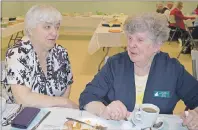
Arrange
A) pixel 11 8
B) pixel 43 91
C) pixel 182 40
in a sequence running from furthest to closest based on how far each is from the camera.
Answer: pixel 11 8 < pixel 182 40 < pixel 43 91

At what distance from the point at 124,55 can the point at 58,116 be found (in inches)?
21.4

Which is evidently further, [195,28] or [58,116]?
[195,28]

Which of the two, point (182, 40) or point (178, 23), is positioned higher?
point (178, 23)

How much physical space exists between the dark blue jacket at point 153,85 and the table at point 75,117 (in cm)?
15

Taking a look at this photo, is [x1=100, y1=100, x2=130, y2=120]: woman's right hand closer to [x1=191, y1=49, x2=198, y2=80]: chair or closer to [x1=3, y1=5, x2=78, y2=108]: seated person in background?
[x1=3, y1=5, x2=78, y2=108]: seated person in background

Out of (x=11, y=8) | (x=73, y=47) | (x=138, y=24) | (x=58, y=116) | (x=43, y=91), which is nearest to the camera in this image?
(x=58, y=116)

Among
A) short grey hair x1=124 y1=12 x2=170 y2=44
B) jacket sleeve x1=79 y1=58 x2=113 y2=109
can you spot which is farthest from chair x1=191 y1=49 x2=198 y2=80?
jacket sleeve x1=79 y1=58 x2=113 y2=109

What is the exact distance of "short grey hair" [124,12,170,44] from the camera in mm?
1368

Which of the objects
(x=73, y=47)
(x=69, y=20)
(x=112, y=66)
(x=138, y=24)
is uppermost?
(x=138, y=24)

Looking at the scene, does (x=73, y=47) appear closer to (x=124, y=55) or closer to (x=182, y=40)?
(x=182, y=40)

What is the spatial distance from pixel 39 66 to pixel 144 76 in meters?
0.66

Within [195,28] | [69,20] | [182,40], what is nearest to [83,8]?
[69,20]

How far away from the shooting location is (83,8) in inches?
344

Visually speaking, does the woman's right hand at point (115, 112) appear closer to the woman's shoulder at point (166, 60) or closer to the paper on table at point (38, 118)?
the paper on table at point (38, 118)
